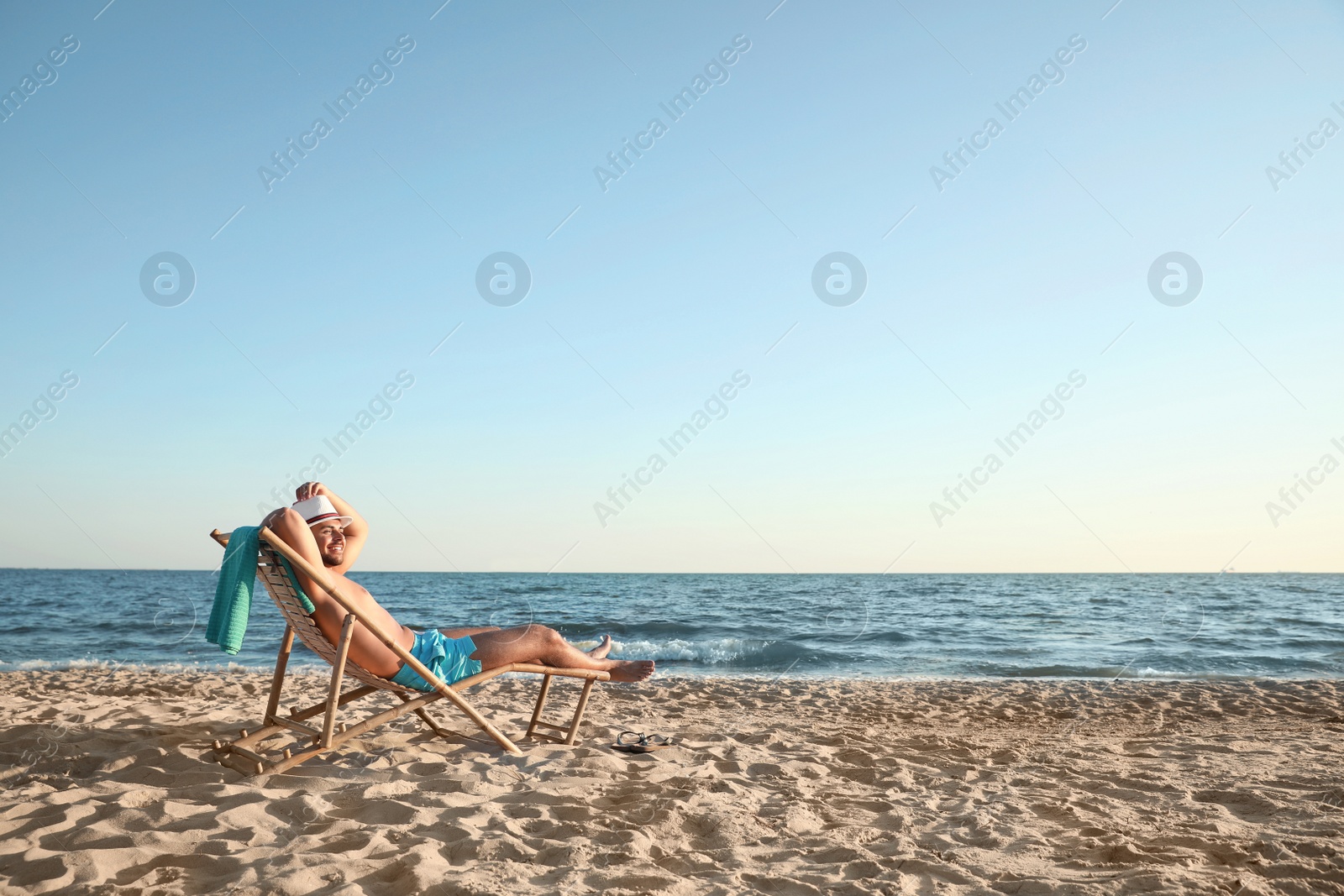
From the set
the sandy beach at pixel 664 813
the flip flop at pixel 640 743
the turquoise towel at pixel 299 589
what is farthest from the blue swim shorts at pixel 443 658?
the flip flop at pixel 640 743

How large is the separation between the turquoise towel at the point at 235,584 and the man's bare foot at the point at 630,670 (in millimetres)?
1791

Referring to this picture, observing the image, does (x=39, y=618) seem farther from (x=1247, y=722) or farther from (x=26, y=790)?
(x=1247, y=722)

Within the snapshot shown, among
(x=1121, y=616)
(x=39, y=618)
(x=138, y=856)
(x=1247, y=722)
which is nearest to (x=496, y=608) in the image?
(x=39, y=618)

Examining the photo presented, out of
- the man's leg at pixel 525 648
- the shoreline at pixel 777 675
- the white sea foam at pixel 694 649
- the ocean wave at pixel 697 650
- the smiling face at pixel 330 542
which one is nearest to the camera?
the smiling face at pixel 330 542

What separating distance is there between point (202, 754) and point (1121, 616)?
19.9 meters

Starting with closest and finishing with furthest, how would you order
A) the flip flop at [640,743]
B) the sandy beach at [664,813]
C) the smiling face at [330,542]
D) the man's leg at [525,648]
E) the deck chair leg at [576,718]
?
the sandy beach at [664,813]
the smiling face at [330,542]
the man's leg at [525,648]
the flip flop at [640,743]
the deck chair leg at [576,718]

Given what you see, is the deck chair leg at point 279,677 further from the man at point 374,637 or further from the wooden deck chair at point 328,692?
the man at point 374,637

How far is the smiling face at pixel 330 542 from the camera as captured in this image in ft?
12.3

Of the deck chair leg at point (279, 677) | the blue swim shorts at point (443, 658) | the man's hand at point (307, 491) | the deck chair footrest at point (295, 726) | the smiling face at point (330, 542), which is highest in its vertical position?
the man's hand at point (307, 491)

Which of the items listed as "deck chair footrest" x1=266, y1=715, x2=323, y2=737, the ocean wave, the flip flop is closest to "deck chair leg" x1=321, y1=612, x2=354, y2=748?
"deck chair footrest" x1=266, y1=715, x2=323, y2=737

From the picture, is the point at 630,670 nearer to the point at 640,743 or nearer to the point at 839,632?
the point at 640,743

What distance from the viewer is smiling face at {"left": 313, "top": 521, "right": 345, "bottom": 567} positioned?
3752 mm

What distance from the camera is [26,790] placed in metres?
3.14

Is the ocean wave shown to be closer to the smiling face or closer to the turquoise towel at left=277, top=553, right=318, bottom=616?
the smiling face
